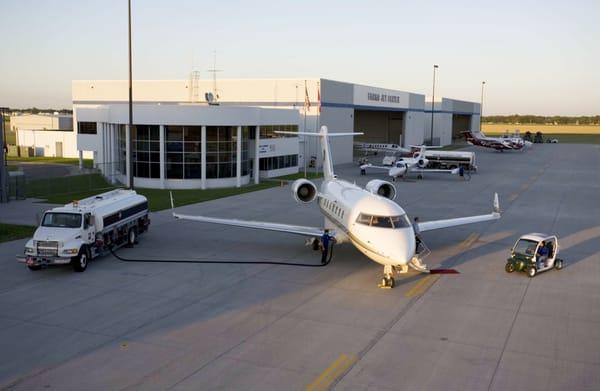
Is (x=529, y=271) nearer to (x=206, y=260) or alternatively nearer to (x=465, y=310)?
(x=465, y=310)

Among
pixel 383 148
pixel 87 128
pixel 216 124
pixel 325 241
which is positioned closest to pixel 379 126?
pixel 383 148

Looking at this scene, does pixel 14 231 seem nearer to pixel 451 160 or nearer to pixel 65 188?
pixel 65 188

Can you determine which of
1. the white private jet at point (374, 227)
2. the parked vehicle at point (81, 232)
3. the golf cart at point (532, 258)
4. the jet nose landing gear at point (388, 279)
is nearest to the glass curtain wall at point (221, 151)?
the parked vehicle at point (81, 232)

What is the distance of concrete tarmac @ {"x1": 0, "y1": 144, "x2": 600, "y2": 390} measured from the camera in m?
13.0

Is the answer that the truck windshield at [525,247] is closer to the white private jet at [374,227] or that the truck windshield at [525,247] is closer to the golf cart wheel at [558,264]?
the golf cart wheel at [558,264]

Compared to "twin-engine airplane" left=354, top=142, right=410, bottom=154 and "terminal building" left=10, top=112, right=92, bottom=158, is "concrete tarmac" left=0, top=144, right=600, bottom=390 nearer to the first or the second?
"terminal building" left=10, top=112, right=92, bottom=158

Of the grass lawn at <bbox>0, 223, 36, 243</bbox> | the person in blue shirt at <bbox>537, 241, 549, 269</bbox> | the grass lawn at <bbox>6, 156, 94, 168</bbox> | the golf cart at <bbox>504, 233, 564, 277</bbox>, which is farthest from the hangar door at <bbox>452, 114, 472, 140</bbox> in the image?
the grass lawn at <bbox>0, 223, 36, 243</bbox>

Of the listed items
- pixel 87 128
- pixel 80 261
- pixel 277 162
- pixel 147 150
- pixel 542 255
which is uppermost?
pixel 87 128

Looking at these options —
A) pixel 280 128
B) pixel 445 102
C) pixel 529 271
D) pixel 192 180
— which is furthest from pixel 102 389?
pixel 445 102

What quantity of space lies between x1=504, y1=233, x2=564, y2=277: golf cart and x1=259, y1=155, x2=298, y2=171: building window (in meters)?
33.9

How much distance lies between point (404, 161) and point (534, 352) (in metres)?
41.7

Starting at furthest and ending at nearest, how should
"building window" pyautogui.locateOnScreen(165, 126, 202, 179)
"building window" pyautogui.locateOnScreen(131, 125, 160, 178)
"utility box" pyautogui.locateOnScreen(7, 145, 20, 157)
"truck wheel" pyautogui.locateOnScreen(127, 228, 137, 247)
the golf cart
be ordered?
"utility box" pyautogui.locateOnScreen(7, 145, 20, 157), "building window" pyautogui.locateOnScreen(131, 125, 160, 178), "building window" pyautogui.locateOnScreen(165, 126, 202, 179), "truck wheel" pyautogui.locateOnScreen(127, 228, 137, 247), the golf cart

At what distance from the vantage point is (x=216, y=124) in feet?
149

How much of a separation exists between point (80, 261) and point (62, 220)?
6.17 feet
